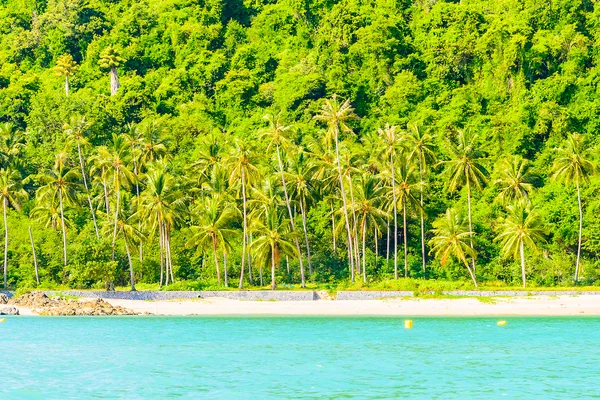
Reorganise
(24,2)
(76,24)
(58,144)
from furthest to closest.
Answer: (24,2) < (76,24) < (58,144)

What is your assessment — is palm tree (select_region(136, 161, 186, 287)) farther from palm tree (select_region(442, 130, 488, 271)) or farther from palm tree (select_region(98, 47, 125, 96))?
palm tree (select_region(98, 47, 125, 96))

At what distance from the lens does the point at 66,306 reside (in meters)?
76.2

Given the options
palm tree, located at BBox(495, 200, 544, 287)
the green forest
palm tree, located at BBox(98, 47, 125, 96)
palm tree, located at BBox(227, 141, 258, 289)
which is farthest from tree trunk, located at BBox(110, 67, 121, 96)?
palm tree, located at BBox(495, 200, 544, 287)

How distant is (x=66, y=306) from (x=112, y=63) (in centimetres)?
5546

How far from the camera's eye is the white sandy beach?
72.1m

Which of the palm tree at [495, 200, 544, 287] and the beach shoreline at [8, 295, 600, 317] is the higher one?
the palm tree at [495, 200, 544, 287]

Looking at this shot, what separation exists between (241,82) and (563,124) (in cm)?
4098

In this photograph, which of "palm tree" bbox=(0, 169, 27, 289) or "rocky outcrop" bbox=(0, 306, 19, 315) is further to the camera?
"palm tree" bbox=(0, 169, 27, 289)

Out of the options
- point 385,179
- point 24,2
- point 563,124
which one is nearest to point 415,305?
point 385,179

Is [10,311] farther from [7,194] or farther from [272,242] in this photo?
[272,242]

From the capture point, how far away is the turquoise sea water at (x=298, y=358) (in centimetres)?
3994

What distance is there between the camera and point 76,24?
139875mm

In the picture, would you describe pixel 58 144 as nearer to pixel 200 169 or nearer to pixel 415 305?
pixel 200 169

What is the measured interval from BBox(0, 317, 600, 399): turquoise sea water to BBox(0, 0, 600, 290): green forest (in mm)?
14156
